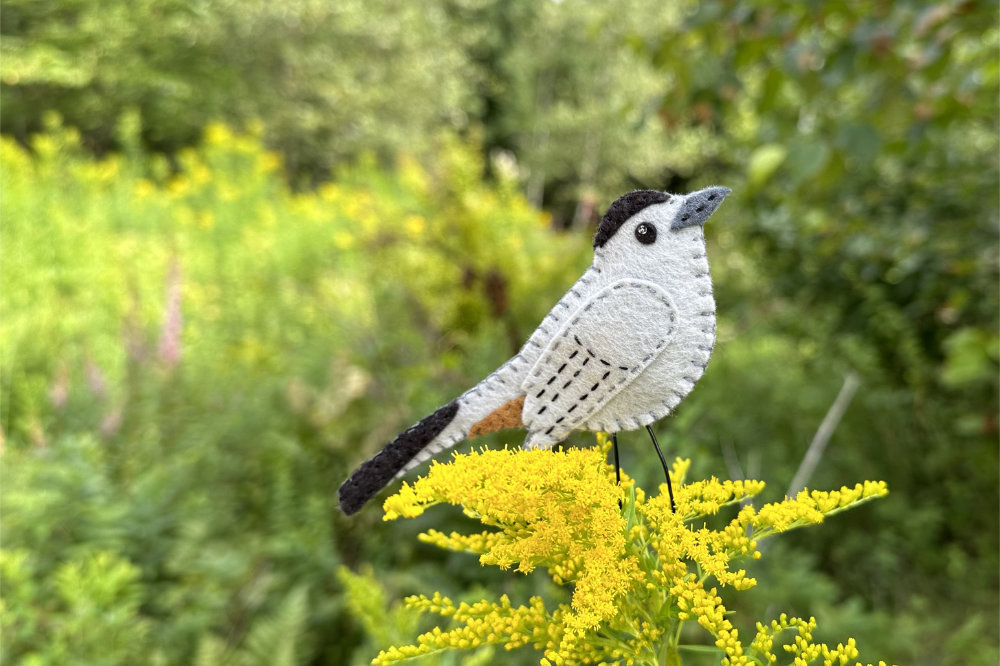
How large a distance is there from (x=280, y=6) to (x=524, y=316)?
13.0 metres

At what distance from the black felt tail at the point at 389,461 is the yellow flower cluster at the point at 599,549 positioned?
0.03 metres

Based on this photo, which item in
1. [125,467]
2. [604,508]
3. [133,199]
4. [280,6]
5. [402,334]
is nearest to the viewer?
[604,508]

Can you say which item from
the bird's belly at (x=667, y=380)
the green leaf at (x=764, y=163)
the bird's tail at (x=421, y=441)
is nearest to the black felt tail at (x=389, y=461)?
the bird's tail at (x=421, y=441)

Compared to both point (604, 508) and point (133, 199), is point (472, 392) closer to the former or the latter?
point (604, 508)

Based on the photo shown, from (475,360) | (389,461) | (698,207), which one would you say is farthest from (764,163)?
(389,461)

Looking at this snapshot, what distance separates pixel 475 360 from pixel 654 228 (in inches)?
68.8

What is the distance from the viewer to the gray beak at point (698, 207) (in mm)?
620

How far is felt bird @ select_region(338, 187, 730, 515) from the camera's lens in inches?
24.5

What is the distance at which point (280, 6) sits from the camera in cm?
1306

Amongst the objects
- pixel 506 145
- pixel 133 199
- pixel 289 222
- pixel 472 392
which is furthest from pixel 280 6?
pixel 472 392

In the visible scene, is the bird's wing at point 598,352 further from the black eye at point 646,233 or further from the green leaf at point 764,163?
the green leaf at point 764,163

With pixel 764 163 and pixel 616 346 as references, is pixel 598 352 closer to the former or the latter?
pixel 616 346

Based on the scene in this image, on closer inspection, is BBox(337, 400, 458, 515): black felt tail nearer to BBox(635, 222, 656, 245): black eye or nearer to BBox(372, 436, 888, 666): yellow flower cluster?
BBox(372, 436, 888, 666): yellow flower cluster

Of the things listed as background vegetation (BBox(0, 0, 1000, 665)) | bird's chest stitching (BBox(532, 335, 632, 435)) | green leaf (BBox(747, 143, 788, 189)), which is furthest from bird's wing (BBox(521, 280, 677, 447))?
green leaf (BBox(747, 143, 788, 189))
